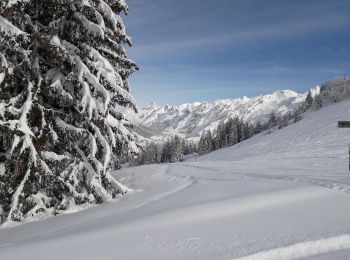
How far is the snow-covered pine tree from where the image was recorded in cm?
1056

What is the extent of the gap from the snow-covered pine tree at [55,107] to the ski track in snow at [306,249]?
22.7 ft

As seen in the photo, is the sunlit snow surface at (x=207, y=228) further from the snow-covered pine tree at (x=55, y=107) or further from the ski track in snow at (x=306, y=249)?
the snow-covered pine tree at (x=55, y=107)

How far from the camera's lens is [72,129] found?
458 inches

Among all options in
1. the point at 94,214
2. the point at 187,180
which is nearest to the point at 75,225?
the point at 94,214

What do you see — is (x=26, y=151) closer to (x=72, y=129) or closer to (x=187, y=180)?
(x=72, y=129)

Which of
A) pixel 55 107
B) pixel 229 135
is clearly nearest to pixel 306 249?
pixel 55 107

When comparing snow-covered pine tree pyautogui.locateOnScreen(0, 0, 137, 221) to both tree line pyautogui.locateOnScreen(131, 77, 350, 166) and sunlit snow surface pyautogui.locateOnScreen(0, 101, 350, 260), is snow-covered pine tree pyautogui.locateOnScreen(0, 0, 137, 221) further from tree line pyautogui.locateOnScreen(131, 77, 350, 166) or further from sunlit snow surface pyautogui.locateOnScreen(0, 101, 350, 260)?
tree line pyautogui.locateOnScreen(131, 77, 350, 166)

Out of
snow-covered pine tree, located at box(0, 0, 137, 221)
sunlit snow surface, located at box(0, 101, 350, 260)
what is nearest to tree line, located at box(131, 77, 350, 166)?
snow-covered pine tree, located at box(0, 0, 137, 221)

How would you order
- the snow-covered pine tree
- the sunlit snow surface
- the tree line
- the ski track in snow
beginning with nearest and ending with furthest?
the ski track in snow, the sunlit snow surface, the snow-covered pine tree, the tree line

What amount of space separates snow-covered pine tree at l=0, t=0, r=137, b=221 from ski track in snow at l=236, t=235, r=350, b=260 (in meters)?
6.93

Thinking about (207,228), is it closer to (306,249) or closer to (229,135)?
(306,249)

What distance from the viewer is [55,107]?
1245cm

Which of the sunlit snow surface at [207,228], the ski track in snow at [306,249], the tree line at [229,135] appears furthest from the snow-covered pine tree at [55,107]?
the tree line at [229,135]

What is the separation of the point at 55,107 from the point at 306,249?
907 centimetres
